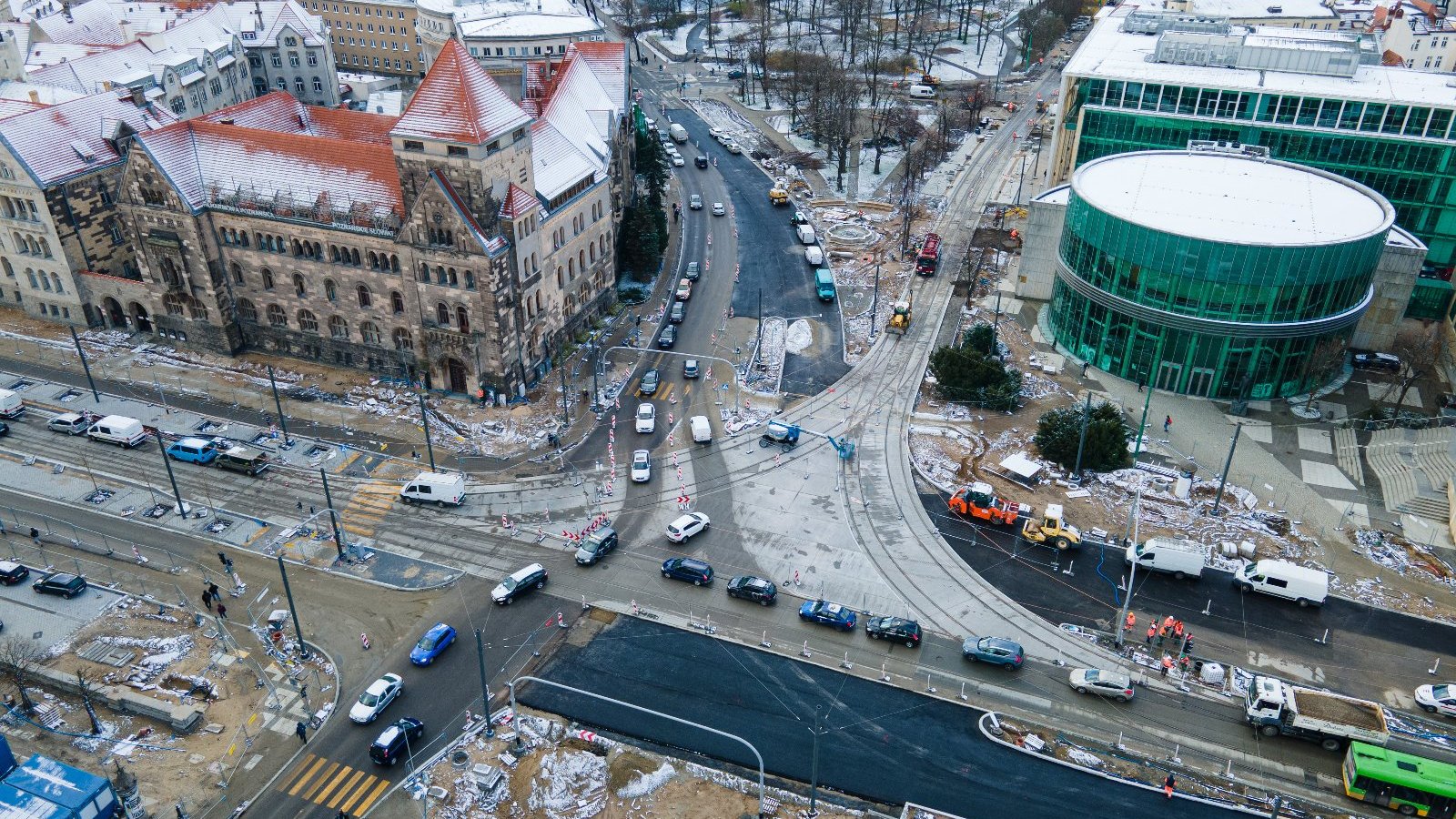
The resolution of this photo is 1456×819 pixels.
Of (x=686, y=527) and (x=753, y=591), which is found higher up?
(x=686, y=527)

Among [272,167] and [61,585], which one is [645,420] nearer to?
[272,167]

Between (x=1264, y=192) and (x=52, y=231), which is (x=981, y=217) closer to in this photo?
(x=1264, y=192)

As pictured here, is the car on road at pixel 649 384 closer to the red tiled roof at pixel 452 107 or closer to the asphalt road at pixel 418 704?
the red tiled roof at pixel 452 107

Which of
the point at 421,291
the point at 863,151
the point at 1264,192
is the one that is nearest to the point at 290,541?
the point at 421,291

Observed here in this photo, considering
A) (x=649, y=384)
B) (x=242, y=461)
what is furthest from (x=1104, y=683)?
(x=242, y=461)

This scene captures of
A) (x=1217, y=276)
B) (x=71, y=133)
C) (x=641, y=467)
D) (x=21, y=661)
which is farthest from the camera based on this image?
(x=71, y=133)

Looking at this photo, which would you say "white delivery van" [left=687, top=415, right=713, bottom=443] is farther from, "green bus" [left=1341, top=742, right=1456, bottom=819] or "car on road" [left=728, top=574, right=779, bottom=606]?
"green bus" [left=1341, top=742, right=1456, bottom=819]
